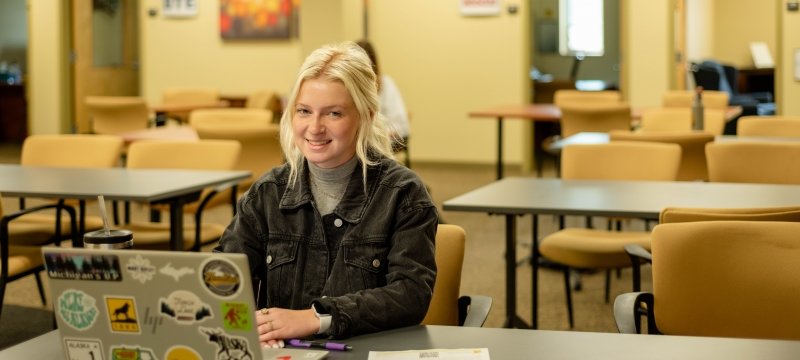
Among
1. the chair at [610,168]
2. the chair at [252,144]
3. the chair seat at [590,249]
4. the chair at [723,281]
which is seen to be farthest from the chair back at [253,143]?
the chair at [723,281]

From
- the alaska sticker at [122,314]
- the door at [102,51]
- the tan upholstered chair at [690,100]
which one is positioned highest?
the door at [102,51]

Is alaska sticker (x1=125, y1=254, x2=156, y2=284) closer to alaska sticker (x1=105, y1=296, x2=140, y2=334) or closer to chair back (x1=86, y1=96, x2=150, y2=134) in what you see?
alaska sticker (x1=105, y1=296, x2=140, y2=334)

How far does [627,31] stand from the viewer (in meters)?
11.6

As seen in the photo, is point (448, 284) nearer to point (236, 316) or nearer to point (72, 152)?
point (236, 316)

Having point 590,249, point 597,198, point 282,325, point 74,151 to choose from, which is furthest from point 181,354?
point 74,151

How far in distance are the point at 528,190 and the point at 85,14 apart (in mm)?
10683

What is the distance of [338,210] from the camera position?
2299 mm

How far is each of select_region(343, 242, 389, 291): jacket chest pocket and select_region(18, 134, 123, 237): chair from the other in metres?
3.41

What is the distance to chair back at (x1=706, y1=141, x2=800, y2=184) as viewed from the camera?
4953mm

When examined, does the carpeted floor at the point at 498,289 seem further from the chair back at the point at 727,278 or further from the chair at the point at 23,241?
the chair back at the point at 727,278

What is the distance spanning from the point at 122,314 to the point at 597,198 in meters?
2.73

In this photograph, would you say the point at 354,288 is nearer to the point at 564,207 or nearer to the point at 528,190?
the point at 564,207

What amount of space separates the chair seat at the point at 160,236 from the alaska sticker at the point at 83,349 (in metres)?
3.12

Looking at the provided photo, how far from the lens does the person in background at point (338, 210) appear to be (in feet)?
7.40
